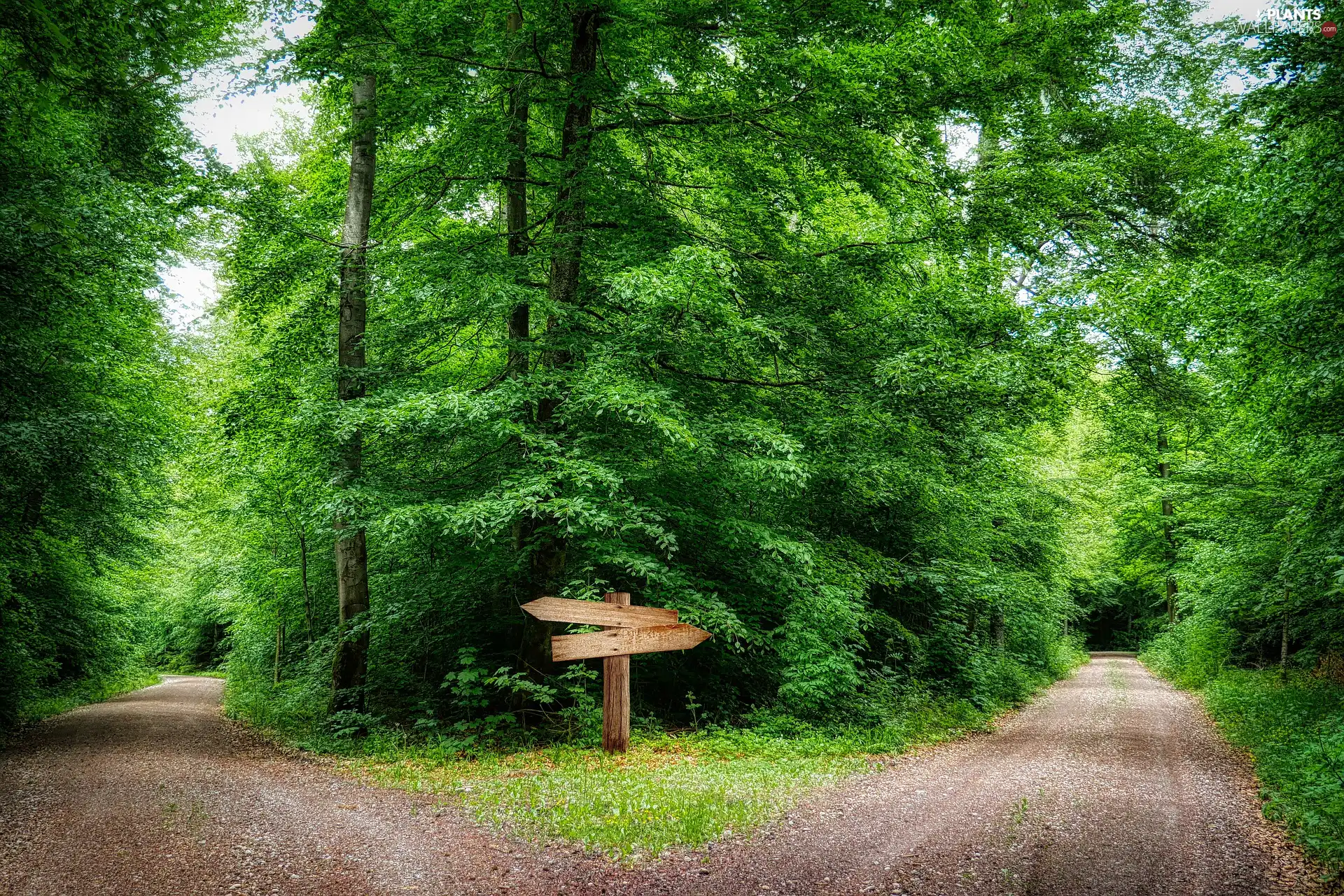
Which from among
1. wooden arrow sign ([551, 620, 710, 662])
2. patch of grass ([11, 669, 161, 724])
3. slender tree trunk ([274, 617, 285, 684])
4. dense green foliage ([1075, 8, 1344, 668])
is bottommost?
patch of grass ([11, 669, 161, 724])

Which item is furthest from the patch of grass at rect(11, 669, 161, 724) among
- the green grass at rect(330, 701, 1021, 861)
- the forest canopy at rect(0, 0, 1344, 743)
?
the green grass at rect(330, 701, 1021, 861)

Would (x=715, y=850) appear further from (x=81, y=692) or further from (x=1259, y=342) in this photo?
(x=81, y=692)

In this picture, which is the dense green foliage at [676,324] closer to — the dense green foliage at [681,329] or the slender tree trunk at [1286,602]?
the dense green foliage at [681,329]

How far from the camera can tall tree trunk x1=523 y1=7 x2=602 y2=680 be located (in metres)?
10.0

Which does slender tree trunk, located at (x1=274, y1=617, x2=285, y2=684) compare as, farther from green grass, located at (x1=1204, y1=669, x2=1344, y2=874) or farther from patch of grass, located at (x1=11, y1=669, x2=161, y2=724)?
green grass, located at (x1=1204, y1=669, x2=1344, y2=874)

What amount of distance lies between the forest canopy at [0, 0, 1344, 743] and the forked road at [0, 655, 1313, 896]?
9.14ft

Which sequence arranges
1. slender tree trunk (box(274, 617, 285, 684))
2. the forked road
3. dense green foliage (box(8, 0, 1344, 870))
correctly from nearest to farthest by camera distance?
the forked road, dense green foliage (box(8, 0, 1344, 870)), slender tree trunk (box(274, 617, 285, 684))

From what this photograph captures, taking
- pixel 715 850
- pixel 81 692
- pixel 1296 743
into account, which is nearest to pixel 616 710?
pixel 715 850

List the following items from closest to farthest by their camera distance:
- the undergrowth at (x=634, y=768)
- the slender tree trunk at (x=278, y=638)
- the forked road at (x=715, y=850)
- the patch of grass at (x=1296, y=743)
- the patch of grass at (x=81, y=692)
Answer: the forked road at (x=715, y=850) < the undergrowth at (x=634, y=768) < the patch of grass at (x=1296, y=743) < the patch of grass at (x=81, y=692) < the slender tree trunk at (x=278, y=638)

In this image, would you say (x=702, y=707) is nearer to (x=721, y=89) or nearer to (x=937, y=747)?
(x=937, y=747)

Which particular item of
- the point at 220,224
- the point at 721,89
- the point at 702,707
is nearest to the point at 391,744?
the point at 702,707

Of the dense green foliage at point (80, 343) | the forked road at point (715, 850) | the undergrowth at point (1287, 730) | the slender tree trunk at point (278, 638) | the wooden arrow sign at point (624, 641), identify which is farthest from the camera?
the slender tree trunk at point (278, 638)

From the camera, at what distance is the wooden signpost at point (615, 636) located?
7.24 m

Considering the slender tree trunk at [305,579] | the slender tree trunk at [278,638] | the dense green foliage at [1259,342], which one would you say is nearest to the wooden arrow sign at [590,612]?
the dense green foliage at [1259,342]
